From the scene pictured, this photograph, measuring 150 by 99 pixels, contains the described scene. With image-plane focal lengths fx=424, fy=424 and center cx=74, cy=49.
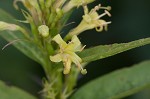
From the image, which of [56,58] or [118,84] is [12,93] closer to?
[56,58]

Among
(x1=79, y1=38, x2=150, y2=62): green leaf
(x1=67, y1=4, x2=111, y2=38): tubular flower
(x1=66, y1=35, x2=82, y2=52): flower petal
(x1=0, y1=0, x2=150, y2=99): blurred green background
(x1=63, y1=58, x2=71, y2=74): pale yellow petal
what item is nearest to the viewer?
(x1=79, y1=38, x2=150, y2=62): green leaf

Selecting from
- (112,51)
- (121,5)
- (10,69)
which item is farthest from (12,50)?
(112,51)

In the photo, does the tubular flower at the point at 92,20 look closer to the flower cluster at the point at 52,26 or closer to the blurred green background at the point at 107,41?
the flower cluster at the point at 52,26

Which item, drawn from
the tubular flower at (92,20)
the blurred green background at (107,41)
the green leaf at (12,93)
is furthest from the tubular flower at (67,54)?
the blurred green background at (107,41)

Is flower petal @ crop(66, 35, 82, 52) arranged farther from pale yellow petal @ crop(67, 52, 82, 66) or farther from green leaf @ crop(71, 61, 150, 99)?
green leaf @ crop(71, 61, 150, 99)

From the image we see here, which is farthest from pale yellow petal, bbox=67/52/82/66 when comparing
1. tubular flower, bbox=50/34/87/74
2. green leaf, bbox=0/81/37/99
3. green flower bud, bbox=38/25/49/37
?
green leaf, bbox=0/81/37/99

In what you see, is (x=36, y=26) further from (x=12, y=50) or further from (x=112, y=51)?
(x=12, y=50)

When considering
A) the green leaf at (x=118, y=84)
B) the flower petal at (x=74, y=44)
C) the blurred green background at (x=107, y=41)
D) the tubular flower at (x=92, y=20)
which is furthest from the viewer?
the blurred green background at (x=107, y=41)
